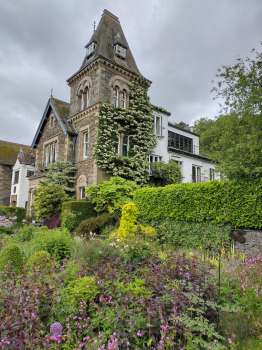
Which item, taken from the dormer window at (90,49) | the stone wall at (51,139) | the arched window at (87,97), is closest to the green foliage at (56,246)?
the stone wall at (51,139)

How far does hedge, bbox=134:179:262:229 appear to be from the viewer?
11.8 m

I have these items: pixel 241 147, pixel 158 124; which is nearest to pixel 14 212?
pixel 158 124

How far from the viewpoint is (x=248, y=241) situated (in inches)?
461

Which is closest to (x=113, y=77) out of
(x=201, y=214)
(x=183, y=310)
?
(x=201, y=214)

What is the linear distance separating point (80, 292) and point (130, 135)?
19.4 meters

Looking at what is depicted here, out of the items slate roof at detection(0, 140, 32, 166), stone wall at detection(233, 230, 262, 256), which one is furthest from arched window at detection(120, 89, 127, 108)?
slate roof at detection(0, 140, 32, 166)

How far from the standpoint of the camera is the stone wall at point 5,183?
40.6 meters

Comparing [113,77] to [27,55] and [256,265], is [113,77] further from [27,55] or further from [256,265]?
[256,265]

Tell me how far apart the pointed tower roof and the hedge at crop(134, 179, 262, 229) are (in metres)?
12.8

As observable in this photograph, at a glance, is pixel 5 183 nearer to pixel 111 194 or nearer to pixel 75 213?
pixel 75 213

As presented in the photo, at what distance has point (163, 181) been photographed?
2402 cm

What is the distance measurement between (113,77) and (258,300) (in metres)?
21.1

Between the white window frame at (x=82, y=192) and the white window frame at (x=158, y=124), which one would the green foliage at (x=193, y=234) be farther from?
the white window frame at (x=158, y=124)

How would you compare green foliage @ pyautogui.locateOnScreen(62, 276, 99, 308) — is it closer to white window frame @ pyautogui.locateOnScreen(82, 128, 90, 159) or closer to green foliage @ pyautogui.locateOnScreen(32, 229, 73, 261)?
green foliage @ pyautogui.locateOnScreen(32, 229, 73, 261)
